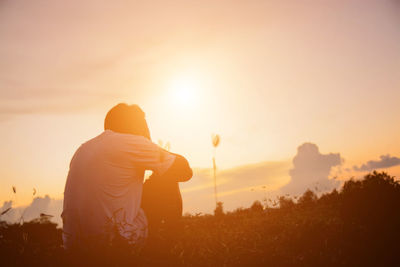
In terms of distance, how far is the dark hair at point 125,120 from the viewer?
4.74 m

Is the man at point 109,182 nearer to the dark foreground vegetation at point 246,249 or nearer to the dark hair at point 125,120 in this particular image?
the dark hair at point 125,120

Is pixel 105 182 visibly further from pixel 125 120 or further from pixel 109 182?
pixel 125 120

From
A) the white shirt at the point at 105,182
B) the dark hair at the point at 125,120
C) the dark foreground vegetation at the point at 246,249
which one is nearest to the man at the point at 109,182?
the white shirt at the point at 105,182

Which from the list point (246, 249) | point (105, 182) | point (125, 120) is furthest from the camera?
point (125, 120)

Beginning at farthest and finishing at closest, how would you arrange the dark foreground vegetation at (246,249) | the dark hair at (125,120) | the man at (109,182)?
Answer: the dark hair at (125,120) → the man at (109,182) → the dark foreground vegetation at (246,249)

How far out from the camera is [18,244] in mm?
3275

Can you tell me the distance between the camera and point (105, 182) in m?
4.14

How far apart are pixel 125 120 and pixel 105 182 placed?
3.26ft

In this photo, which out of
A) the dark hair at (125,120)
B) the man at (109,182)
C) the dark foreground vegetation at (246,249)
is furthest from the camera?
the dark hair at (125,120)

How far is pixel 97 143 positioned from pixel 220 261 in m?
2.06

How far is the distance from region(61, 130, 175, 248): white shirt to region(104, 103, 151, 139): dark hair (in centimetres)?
39

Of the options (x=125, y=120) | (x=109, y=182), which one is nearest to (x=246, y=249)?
(x=109, y=182)

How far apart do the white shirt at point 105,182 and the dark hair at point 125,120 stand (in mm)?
387

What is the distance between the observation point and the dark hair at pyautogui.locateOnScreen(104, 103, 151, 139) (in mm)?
4738
